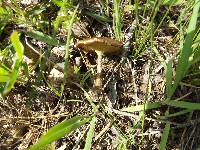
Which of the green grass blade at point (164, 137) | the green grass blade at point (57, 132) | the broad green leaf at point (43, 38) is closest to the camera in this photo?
the green grass blade at point (57, 132)

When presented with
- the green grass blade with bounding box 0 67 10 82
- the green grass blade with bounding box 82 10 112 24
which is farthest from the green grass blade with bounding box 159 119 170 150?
the green grass blade with bounding box 0 67 10 82

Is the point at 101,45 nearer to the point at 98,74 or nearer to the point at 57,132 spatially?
the point at 98,74

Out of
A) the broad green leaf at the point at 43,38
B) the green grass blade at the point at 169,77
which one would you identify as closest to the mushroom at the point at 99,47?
the broad green leaf at the point at 43,38

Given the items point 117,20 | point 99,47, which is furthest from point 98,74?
point 117,20

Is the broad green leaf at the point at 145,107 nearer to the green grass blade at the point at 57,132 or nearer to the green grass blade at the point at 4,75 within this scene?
the green grass blade at the point at 57,132

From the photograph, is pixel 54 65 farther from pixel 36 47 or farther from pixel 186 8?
pixel 186 8

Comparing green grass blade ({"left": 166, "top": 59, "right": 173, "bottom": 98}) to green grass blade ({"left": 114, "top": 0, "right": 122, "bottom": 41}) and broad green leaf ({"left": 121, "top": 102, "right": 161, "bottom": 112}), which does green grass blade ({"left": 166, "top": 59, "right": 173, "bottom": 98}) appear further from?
green grass blade ({"left": 114, "top": 0, "right": 122, "bottom": 41})
